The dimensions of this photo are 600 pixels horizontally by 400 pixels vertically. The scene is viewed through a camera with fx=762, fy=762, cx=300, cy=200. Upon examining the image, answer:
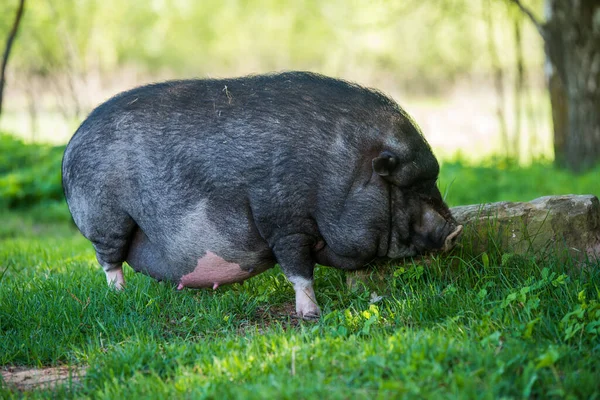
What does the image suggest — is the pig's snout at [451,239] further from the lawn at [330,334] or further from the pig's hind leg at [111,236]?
the pig's hind leg at [111,236]

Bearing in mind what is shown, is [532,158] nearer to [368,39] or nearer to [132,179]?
[132,179]

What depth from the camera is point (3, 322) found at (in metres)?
4.43

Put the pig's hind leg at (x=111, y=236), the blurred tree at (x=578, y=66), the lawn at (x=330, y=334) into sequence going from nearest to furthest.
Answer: the lawn at (x=330, y=334) → the pig's hind leg at (x=111, y=236) → the blurred tree at (x=578, y=66)

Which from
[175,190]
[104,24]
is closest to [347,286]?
[175,190]

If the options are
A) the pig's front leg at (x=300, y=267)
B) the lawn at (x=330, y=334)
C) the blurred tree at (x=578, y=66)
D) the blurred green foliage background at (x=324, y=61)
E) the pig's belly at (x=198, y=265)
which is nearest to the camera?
the lawn at (x=330, y=334)

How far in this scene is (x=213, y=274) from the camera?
4.56 metres

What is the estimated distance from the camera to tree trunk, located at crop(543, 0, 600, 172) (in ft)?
30.9

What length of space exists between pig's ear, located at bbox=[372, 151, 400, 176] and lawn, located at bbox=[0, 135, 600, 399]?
69 cm

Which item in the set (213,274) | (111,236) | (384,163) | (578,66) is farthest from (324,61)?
(384,163)

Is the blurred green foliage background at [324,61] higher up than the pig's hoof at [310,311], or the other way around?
the blurred green foliage background at [324,61]

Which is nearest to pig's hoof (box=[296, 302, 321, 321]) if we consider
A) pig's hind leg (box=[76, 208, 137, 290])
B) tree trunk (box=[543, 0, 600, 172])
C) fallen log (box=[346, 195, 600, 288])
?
fallen log (box=[346, 195, 600, 288])

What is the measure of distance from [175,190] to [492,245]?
1.93 metres

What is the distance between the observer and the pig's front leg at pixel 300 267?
14.2 ft

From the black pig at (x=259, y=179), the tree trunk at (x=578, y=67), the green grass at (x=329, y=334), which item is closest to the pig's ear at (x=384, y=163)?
the black pig at (x=259, y=179)
